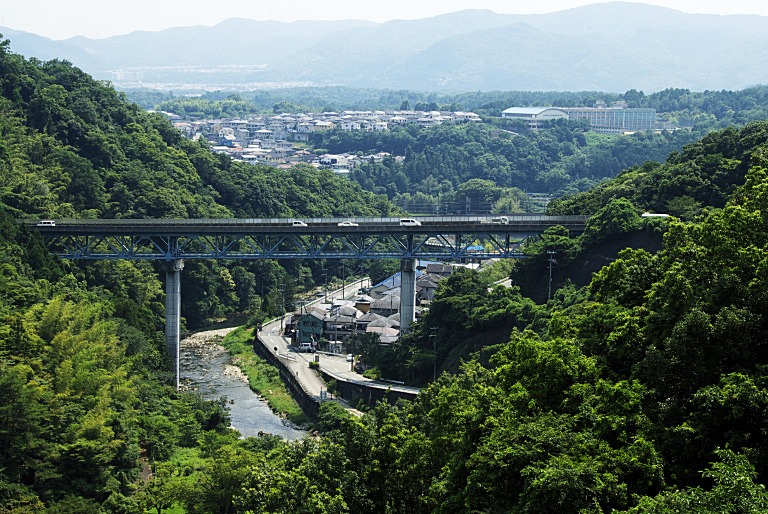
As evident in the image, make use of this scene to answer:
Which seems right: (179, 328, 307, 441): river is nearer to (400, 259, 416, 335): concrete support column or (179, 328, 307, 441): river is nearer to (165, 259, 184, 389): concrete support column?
(165, 259, 184, 389): concrete support column

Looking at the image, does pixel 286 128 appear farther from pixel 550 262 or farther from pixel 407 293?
pixel 550 262

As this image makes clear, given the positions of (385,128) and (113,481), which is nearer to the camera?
(113,481)

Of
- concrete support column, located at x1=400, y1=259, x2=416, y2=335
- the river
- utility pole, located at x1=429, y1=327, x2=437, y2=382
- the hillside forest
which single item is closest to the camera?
the hillside forest

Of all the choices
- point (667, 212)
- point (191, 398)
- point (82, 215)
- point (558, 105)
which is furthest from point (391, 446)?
point (558, 105)

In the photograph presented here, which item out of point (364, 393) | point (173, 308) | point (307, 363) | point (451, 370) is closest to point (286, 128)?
point (173, 308)

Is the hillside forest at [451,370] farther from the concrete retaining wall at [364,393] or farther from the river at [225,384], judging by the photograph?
the river at [225,384]

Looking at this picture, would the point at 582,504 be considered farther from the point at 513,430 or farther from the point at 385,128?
the point at 385,128

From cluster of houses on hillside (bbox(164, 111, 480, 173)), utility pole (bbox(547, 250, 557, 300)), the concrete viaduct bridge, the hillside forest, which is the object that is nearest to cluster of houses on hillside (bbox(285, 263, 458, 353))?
the concrete viaduct bridge
